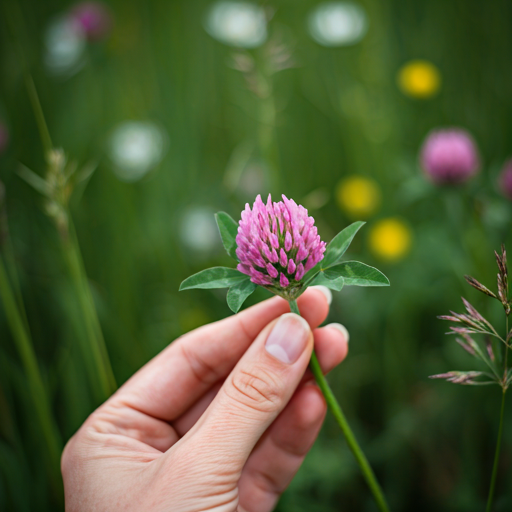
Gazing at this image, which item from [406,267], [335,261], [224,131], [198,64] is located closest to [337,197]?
[406,267]

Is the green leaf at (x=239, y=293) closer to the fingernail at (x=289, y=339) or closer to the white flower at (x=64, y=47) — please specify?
the fingernail at (x=289, y=339)

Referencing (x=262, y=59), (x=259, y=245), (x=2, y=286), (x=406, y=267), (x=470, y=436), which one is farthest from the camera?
(x=406, y=267)

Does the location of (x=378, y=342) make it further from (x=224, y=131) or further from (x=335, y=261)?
(x=224, y=131)

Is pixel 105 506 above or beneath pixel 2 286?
beneath

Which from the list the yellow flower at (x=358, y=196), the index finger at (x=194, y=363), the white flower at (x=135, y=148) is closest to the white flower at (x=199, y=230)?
the white flower at (x=135, y=148)

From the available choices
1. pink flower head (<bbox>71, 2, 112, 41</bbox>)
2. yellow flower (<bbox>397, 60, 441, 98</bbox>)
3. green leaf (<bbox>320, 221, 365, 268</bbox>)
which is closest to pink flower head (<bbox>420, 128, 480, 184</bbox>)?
yellow flower (<bbox>397, 60, 441, 98</bbox>)

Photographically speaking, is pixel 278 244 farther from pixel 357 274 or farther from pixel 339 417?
pixel 339 417

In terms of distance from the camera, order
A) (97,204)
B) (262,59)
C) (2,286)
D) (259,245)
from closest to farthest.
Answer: (259,245) → (2,286) → (262,59) → (97,204)
